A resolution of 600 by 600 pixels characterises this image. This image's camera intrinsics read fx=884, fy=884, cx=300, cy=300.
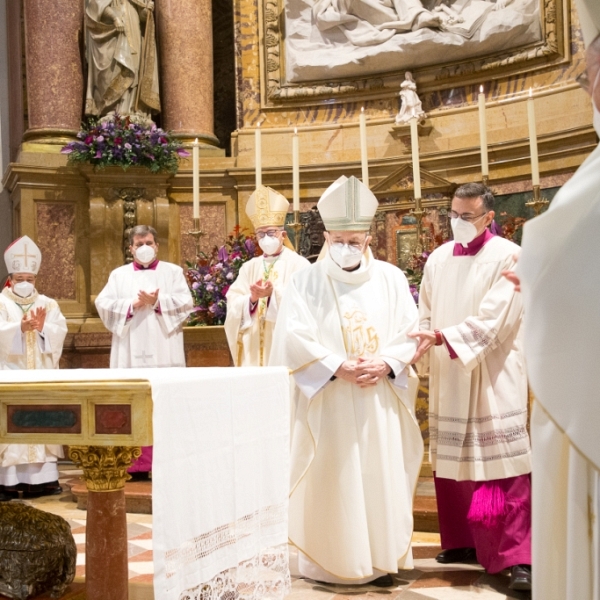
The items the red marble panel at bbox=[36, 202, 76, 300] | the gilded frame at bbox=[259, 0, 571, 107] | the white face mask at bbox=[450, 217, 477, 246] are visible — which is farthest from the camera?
the red marble panel at bbox=[36, 202, 76, 300]

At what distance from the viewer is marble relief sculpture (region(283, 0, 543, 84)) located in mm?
7648

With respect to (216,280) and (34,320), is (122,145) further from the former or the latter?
(34,320)

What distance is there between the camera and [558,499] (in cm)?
200

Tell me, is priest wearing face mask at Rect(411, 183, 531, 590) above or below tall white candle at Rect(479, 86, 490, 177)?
below

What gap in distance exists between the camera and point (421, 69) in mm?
8180

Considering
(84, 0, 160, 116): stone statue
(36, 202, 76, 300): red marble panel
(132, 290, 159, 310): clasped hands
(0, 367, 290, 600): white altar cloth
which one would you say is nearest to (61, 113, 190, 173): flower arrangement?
(84, 0, 160, 116): stone statue

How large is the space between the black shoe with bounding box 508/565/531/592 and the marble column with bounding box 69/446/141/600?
1.76 metres

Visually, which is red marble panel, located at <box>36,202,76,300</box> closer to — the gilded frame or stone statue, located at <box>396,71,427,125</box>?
the gilded frame

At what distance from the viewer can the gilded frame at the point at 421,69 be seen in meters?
7.42

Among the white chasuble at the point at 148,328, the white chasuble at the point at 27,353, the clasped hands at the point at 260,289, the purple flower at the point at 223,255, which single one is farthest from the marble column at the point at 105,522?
the purple flower at the point at 223,255

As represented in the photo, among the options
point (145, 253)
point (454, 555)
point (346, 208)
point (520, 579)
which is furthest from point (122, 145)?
point (520, 579)

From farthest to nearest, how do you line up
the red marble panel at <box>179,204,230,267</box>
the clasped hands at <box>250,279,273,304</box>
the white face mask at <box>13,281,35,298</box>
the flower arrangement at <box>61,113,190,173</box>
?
the red marble panel at <box>179,204,230,267</box> → the flower arrangement at <box>61,113,190,173</box> → the white face mask at <box>13,281,35,298</box> → the clasped hands at <box>250,279,273,304</box>

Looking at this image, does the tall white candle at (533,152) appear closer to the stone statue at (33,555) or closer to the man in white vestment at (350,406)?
the man in white vestment at (350,406)

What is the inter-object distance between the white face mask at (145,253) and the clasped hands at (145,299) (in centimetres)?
40
